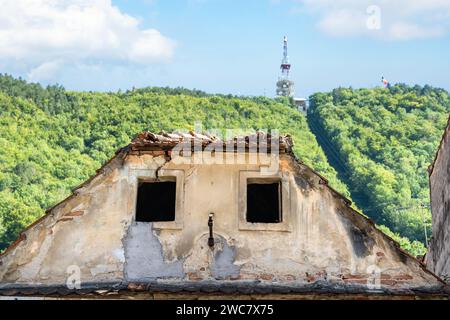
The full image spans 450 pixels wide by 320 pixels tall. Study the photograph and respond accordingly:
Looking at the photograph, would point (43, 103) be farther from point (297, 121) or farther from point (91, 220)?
point (91, 220)

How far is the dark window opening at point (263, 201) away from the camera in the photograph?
1241 cm

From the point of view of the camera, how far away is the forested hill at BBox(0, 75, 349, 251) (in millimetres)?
47094

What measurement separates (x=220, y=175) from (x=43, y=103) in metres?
63.3

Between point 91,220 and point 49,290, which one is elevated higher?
point 91,220

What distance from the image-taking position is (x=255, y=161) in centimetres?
1223

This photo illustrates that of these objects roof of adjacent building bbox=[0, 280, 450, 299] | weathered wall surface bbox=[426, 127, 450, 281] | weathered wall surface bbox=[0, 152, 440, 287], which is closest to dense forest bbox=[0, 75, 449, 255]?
weathered wall surface bbox=[426, 127, 450, 281]

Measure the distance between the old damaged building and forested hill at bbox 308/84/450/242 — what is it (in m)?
25.2

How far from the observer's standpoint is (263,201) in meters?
12.6

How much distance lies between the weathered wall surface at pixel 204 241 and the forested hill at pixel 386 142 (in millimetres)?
25166

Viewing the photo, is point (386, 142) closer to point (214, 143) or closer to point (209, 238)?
point (214, 143)

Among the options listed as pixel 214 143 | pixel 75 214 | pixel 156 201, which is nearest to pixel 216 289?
pixel 156 201

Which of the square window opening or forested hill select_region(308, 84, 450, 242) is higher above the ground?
forested hill select_region(308, 84, 450, 242)

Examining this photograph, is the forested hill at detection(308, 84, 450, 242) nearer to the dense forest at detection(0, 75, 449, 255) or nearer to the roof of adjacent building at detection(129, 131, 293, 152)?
the dense forest at detection(0, 75, 449, 255)

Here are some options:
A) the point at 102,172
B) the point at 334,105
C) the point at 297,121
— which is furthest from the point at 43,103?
the point at 102,172
